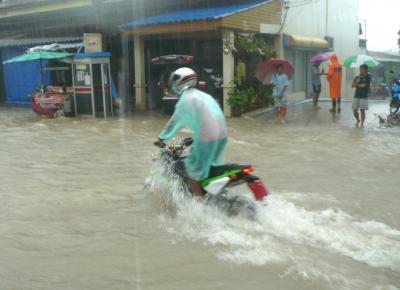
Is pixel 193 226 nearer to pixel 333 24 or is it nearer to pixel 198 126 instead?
pixel 198 126

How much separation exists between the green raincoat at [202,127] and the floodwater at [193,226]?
1.82ft

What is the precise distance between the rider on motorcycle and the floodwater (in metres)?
0.51

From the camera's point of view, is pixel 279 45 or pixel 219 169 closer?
pixel 219 169

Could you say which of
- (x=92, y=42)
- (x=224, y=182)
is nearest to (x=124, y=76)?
(x=92, y=42)

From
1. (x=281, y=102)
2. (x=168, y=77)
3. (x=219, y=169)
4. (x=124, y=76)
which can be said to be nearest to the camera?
(x=219, y=169)

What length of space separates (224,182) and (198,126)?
2.20 feet

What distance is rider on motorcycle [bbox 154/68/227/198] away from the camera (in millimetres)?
5117

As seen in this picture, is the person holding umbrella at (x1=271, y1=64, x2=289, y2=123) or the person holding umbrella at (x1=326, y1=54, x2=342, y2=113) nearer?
the person holding umbrella at (x1=271, y1=64, x2=289, y2=123)

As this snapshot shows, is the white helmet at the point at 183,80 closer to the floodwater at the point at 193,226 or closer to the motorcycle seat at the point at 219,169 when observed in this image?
the motorcycle seat at the point at 219,169

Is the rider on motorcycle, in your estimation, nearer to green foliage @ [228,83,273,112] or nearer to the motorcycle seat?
the motorcycle seat

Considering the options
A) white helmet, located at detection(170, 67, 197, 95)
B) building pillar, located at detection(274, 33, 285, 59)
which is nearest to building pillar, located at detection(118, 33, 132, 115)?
building pillar, located at detection(274, 33, 285, 59)

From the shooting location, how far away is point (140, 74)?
1705 centimetres

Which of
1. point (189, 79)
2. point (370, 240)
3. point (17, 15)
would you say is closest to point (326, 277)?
point (370, 240)

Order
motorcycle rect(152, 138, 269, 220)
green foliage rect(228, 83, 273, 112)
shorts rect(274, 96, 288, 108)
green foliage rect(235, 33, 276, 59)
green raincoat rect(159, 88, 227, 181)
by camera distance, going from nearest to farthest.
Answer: motorcycle rect(152, 138, 269, 220) → green raincoat rect(159, 88, 227, 181) → shorts rect(274, 96, 288, 108) → green foliage rect(228, 83, 273, 112) → green foliage rect(235, 33, 276, 59)
